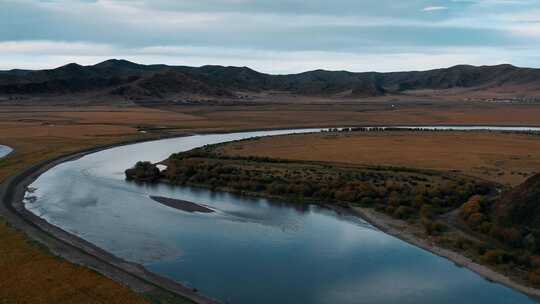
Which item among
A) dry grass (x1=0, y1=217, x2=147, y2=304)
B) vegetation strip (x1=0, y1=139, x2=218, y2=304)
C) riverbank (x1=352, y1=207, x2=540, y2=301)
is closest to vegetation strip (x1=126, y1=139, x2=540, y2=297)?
riverbank (x1=352, y1=207, x2=540, y2=301)

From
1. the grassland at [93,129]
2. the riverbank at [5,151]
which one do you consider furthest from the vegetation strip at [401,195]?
the riverbank at [5,151]

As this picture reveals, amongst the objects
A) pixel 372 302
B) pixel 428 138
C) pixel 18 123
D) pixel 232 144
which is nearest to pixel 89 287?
pixel 372 302

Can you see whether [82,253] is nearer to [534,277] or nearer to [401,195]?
[534,277]

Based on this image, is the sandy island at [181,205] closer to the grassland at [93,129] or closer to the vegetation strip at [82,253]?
the vegetation strip at [82,253]

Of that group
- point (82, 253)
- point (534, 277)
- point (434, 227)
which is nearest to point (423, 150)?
point (434, 227)

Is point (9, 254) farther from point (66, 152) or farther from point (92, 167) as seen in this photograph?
point (66, 152)
